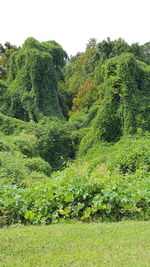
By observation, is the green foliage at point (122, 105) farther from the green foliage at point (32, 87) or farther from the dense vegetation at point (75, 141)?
the green foliage at point (32, 87)

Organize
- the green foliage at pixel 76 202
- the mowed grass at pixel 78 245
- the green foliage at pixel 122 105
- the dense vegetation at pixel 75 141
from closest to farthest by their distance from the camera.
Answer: the mowed grass at pixel 78 245, the green foliage at pixel 76 202, the dense vegetation at pixel 75 141, the green foliage at pixel 122 105

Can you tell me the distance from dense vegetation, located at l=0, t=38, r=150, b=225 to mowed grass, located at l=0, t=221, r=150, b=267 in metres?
0.42

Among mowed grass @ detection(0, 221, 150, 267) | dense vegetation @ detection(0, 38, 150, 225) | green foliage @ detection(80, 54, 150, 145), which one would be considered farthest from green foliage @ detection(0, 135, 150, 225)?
green foliage @ detection(80, 54, 150, 145)

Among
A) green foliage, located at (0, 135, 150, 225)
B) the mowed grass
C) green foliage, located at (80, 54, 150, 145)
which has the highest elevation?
green foliage, located at (80, 54, 150, 145)

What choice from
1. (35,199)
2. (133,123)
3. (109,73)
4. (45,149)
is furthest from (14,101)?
(35,199)

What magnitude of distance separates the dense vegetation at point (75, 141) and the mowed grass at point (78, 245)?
42 centimetres

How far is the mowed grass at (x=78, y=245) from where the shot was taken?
121 inches

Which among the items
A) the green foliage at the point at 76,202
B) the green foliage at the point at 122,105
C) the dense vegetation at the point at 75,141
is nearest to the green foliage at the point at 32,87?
the dense vegetation at the point at 75,141

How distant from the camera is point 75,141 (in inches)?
625

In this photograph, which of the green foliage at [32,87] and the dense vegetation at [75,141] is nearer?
the dense vegetation at [75,141]

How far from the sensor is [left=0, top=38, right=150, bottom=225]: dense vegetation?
457cm

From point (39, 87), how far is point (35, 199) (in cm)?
1446

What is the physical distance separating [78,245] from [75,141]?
490 inches

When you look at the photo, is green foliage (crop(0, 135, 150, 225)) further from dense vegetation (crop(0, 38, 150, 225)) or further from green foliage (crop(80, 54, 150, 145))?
green foliage (crop(80, 54, 150, 145))
